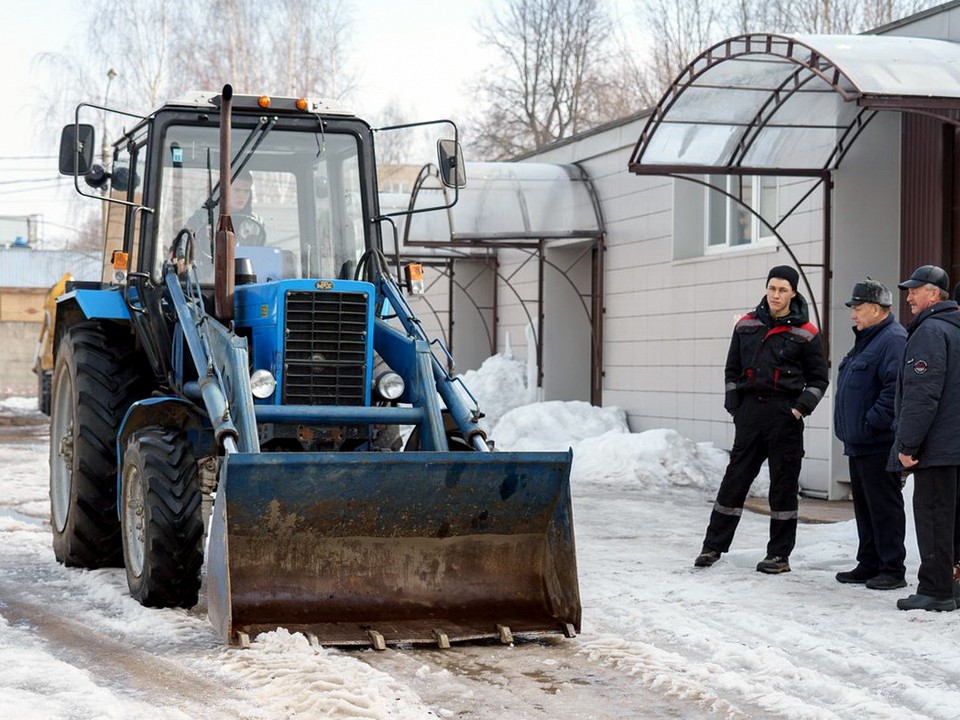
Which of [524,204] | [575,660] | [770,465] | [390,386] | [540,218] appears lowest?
[575,660]

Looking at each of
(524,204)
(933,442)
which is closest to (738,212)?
(524,204)

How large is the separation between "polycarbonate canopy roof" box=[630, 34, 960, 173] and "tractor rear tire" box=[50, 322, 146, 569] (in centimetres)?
513

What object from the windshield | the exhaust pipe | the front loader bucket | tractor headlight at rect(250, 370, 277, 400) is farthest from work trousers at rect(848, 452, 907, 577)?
the exhaust pipe

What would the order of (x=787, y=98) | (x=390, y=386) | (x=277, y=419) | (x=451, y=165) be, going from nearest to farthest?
(x=277, y=419), (x=390, y=386), (x=451, y=165), (x=787, y=98)

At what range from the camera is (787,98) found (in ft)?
38.2

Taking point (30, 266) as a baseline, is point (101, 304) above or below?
below

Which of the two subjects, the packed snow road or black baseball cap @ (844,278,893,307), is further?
black baseball cap @ (844,278,893,307)

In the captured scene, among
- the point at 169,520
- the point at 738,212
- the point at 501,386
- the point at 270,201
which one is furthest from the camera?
the point at 501,386

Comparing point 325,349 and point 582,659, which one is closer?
point 582,659

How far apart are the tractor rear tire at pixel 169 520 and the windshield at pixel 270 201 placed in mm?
1184

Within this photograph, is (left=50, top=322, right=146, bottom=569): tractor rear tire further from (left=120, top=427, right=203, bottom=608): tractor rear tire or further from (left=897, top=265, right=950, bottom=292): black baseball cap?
(left=897, top=265, right=950, bottom=292): black baseball cap

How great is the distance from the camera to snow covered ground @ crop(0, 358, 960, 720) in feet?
16.6

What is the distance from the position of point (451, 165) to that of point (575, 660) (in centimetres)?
289

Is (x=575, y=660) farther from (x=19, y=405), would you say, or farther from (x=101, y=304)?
(x=19, y=405)
